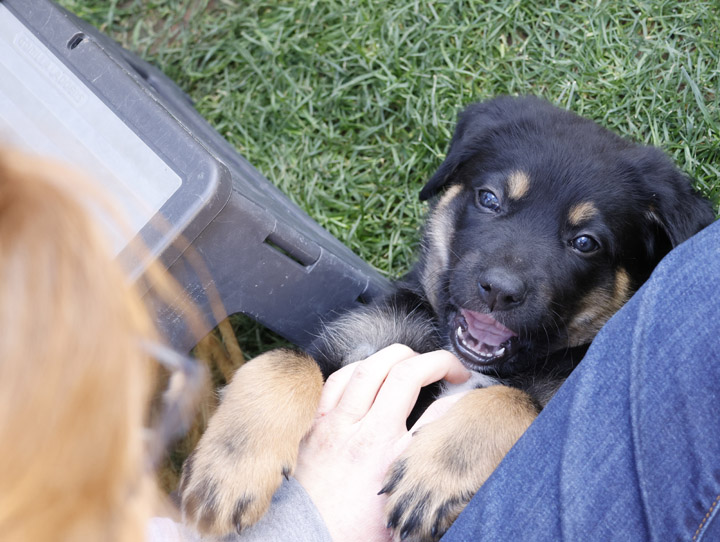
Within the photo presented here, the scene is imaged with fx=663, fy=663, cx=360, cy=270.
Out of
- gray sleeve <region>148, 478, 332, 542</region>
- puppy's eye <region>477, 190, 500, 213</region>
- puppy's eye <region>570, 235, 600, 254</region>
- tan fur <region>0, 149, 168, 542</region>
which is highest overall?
Answer: tan fur <region>0, 149, 168, 542</region>

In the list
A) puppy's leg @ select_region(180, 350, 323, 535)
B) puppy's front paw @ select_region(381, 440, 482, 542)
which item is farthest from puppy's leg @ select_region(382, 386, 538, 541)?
puppy's leg @ select_region(180, 350, 323, 535)

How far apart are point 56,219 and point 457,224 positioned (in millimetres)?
1668

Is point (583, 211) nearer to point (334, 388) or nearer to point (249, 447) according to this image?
point (334, 388)

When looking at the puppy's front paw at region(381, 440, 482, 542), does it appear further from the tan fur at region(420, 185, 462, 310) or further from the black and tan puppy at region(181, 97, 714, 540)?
the tan fur at region(420, 185, 462, 310)

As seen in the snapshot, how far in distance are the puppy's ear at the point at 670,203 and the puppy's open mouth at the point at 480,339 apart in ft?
2.04

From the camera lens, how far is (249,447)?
6.20 ft

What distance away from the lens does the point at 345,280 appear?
2.66 meters

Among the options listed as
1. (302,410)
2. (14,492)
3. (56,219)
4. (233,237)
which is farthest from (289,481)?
(56,219)

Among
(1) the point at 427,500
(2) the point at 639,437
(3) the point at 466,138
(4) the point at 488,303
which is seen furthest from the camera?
(3) the point at 466,138

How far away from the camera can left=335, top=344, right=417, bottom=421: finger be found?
208cm

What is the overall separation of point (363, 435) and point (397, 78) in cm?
190

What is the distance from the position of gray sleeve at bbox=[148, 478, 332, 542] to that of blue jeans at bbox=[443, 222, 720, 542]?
0.45 metres

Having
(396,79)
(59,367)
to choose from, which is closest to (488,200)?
(396,79)

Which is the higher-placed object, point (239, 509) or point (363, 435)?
point (239, 509)
